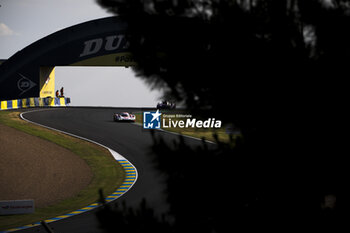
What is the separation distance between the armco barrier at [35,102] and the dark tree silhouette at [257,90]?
47.7 m

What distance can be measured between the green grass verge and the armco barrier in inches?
236

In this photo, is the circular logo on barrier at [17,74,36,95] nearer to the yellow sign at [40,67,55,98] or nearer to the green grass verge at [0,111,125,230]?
the yellow sign at [40,67,55,98]

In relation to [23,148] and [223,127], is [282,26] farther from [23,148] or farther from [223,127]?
[23,148]

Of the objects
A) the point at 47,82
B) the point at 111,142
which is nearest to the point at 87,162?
the point at 111,142

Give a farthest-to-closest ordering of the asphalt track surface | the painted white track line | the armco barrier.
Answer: the armco barrier, the painted white track line, the asphalt track surface

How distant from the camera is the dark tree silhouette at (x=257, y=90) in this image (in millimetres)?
3607

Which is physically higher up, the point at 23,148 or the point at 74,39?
the point at 74,39

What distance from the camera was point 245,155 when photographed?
3.94 meters

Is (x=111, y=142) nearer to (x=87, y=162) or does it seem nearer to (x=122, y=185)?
(x=87, y=162)

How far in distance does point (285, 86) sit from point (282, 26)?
19.9 inches

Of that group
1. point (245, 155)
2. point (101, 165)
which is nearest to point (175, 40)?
point (245, 155)

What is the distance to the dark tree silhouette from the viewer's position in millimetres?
3607

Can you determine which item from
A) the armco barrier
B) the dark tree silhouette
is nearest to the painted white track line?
the dark tree silhouette

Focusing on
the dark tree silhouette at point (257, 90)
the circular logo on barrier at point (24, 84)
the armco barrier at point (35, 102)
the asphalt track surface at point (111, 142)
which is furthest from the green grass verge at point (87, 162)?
the dark tree silhouette at point (257, 90)
